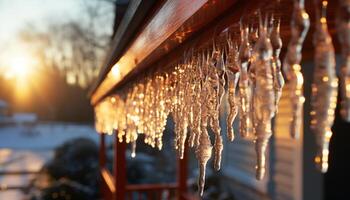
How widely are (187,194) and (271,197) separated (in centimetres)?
122

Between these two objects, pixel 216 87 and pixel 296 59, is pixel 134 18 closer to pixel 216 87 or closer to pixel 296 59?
pixel 216 87

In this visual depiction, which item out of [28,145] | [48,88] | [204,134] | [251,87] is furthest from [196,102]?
[48,88]

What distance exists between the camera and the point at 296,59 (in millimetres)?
676

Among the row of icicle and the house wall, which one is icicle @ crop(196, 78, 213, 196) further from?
the house wall

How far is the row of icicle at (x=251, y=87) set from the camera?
2.03 ft

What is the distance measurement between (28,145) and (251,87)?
1790 centimetres

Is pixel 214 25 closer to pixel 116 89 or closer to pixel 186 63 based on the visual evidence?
pixel 186 63

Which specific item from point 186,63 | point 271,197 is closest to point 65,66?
point 271,197

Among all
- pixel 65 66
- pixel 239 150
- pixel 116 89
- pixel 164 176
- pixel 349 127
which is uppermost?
pixel 65 66

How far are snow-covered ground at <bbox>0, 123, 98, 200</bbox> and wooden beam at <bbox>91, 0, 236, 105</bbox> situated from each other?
7044 mm

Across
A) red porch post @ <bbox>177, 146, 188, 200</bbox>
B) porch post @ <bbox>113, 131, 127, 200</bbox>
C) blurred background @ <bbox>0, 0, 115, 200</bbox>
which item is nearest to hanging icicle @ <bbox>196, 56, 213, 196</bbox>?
porch post @ <bbox>113, 131, 127, 200</bbox>

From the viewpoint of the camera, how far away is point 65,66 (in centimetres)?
2136

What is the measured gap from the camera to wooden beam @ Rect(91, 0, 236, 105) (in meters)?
0.98

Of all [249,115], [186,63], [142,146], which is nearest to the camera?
[249,115]
